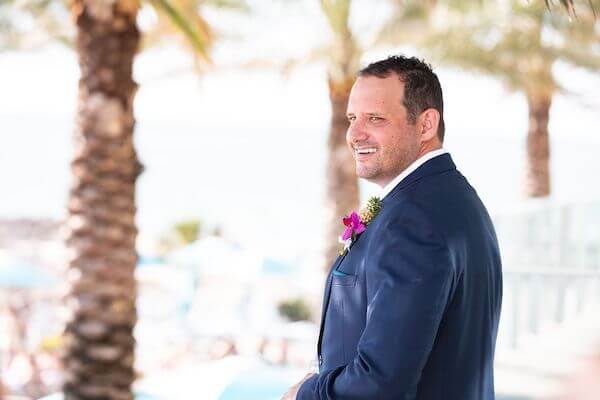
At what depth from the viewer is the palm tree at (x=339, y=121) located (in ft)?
39.9

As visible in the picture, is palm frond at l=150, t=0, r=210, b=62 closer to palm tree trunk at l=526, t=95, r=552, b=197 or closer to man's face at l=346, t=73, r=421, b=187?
man's face at l=346, t=73, r=421, b=187

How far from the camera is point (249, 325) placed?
18188 millimetres

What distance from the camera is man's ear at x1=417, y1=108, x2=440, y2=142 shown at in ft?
7.41

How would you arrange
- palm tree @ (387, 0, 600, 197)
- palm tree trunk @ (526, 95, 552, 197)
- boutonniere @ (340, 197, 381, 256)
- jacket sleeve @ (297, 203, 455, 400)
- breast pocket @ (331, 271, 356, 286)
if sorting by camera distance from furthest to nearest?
palm tree trunk @ (526, 95, 552, 197) → palm tree @ (387, 0, 600, 197) → boutonniere @ (340, 197, 381, 256) → breast pocket @ (331, 271, 356, 286) → jacket sleeve @ (297, 203, 455, 400)

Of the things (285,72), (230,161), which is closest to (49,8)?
(285,72)

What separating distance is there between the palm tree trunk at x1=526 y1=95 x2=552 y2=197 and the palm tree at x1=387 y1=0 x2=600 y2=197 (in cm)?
19

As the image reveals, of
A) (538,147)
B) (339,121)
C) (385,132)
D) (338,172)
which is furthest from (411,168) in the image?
(538,147)

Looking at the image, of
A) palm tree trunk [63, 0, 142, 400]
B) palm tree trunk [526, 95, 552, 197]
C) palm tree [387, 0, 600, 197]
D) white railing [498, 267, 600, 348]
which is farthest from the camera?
palm tree trunk [526, 95, 552, 197]

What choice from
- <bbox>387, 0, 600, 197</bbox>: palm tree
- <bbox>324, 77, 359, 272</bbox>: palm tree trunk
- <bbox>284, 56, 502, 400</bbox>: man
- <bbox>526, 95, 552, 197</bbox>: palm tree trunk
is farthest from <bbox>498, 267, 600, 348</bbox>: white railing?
<bbox>526, 95, 552, 197</bbox>: palm tree trunk

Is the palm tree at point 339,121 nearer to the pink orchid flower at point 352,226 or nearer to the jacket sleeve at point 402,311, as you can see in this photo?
the pink orchid flower at point 352,226

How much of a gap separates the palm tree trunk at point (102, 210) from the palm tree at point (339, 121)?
186 inches

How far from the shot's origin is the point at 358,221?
229 cm

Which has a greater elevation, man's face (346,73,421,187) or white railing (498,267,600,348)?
man's face (346,73,421,187)

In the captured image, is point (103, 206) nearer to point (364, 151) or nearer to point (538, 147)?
point (364, 151)
